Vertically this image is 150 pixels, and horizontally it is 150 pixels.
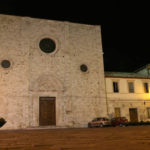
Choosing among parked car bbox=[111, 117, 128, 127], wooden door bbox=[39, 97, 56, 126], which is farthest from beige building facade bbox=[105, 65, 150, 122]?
wooden door bbox=[39, 97, 56, 126]

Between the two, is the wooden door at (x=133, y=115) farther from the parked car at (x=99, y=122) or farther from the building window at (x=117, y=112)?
the parked car at (x=99, y=122)

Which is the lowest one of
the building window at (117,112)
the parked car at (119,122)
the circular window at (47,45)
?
the parked car at (119,122)

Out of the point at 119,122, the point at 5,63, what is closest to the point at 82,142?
the point at 119,122

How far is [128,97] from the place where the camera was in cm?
2852

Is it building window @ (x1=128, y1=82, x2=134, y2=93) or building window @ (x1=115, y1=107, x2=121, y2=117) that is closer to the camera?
building window @ (x1=115, y1=107, x2=121, y2=117)

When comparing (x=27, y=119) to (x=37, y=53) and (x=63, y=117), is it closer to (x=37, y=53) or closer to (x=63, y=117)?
(x=63, y=117)

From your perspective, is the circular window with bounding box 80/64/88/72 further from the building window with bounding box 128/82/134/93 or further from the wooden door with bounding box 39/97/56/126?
the building window with bounding box 128/82/134/93

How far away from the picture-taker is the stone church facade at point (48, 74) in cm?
2300

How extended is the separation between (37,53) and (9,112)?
7.44m

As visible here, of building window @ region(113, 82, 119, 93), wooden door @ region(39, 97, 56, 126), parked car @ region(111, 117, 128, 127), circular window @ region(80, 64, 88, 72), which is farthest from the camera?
building window @ region(113, 82, 119, 93)

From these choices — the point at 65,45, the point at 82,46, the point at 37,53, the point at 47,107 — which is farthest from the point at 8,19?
the point at 47,107

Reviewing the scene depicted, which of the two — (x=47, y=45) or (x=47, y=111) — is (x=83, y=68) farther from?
(x=47, y=111)

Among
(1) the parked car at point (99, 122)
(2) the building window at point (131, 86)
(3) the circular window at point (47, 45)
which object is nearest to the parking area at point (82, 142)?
(1) the parked car at point (99, 122)

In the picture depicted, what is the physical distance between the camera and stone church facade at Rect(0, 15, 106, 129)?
23000 millimetres
